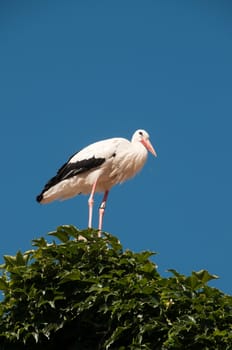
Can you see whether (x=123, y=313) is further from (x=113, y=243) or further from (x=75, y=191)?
(x=75, y=191)

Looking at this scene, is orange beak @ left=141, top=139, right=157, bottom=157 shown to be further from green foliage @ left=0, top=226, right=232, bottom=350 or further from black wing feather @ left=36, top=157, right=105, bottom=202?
green foliage @ left=0, top=226, right=232, bottom=350

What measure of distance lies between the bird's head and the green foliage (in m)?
5.80

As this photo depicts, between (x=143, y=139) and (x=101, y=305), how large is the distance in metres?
6.50

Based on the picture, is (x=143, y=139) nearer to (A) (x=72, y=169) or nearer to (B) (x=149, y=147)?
(B) (x=149, y=147)

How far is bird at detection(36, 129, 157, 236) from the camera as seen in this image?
1677cm

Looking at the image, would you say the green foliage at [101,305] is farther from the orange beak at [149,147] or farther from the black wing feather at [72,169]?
the orange beak at [149,147]

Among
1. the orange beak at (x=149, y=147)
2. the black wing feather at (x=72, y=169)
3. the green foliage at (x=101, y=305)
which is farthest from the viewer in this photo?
the orange beak at (x=149, y=147)

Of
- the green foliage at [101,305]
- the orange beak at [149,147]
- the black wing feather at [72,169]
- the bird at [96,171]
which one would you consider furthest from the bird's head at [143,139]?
the green foliage at [101,305]

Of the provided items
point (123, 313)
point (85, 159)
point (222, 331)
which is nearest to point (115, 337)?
point (123, 313)

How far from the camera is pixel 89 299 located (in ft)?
36.9

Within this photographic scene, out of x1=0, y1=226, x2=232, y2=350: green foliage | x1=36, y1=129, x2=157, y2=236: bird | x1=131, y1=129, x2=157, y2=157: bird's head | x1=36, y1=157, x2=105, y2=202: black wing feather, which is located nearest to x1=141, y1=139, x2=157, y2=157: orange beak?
x1=131, y1=129, x2=157, y2=157: bird's head

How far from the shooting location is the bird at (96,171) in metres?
16.8

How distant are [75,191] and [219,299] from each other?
6.15 meters

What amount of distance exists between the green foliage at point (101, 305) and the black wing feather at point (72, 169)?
508cm
